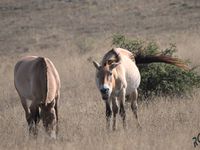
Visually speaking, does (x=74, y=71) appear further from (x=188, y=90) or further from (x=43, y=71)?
(x=43, y=71)

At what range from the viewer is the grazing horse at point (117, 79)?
9336 mm

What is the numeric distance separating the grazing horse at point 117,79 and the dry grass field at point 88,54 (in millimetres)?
359

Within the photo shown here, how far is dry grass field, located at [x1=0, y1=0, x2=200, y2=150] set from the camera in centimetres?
896

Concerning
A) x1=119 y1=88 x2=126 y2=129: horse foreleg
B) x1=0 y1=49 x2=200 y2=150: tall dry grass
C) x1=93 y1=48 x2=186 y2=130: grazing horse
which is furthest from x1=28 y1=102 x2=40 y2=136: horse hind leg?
x1=119 y1=88 x2=126 y2=129: horse foreleg

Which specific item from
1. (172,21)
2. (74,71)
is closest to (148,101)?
(74,71)

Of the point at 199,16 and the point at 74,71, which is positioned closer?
the point at 74,71

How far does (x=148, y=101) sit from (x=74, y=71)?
5825 millimetres

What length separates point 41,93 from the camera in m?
9.54

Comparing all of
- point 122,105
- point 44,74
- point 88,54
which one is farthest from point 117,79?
point 88,54

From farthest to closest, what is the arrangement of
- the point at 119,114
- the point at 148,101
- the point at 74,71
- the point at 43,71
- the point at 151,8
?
the point at 151,8 < the point at 74,71 < the point at 148,101 < the point at 119,114 < the point at 43,71

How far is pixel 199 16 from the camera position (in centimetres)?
3070

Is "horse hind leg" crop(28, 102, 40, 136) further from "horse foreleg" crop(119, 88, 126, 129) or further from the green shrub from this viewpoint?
the green shrub

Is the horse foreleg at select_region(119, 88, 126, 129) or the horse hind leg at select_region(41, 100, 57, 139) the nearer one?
the horse hind leg at select_region(41, 100, 57, 139)

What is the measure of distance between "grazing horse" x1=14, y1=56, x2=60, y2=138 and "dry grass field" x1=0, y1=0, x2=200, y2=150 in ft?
0.84
